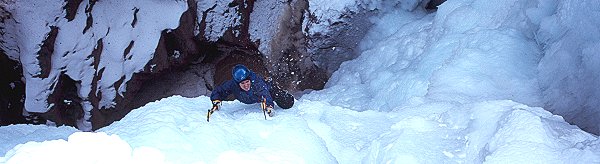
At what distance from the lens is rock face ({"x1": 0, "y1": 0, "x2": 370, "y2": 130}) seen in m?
8.00

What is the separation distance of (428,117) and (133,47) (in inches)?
231

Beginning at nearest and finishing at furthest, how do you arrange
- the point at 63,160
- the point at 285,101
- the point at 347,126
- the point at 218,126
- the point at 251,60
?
the point at 63,160
the point at 218,126
the point at 347,126
the point at 285,101
the point at 251,60

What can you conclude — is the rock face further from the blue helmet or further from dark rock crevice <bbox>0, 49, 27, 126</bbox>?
the blue helmet

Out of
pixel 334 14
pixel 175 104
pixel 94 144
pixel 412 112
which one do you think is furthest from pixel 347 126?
pixel 334 14

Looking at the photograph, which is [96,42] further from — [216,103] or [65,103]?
Result: [216,103]

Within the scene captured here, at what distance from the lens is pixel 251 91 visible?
4.72 meters

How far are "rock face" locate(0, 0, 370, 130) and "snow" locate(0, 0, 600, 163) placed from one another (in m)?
1.49

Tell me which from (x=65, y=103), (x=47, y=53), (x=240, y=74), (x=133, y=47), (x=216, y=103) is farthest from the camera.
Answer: (x=65, y=103)

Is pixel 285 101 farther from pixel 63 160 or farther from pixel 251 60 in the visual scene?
pixel 251 60

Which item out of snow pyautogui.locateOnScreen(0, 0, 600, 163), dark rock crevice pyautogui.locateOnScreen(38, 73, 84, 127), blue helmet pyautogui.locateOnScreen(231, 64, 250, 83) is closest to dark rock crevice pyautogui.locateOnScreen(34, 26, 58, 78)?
dark rock crevice pyautogui.locateOnScreen(38, 73, 84, 127)

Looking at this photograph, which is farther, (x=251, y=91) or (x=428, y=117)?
(x=251, y=91)

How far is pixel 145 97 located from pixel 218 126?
218 inches

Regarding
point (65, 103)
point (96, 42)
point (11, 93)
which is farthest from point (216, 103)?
point (11, 93)

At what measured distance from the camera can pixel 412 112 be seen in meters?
4.53
